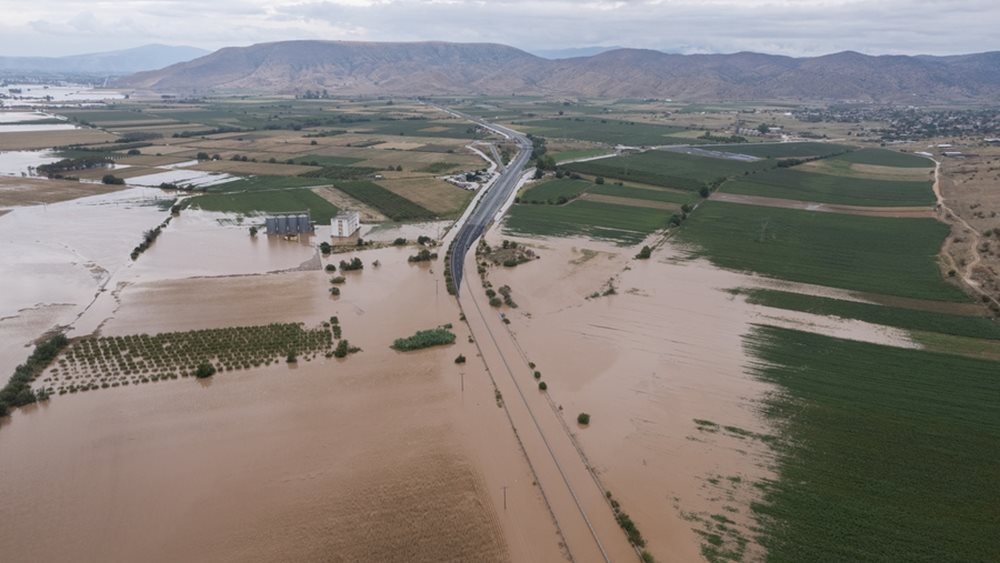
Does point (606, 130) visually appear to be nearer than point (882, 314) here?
No

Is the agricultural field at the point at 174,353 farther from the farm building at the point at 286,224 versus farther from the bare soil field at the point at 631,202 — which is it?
the bare soil field at the point at 631,202

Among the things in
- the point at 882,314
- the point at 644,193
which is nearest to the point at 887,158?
the point at 644,193

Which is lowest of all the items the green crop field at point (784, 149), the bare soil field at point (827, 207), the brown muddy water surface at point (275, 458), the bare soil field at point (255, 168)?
the brown muddy water surface at point (275, 458)

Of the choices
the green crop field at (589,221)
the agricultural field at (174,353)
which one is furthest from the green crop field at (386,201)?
the agricultural field at (174,353)

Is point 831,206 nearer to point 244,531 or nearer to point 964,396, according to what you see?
point 964,396

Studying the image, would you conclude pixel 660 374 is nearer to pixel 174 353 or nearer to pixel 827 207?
pixel 174 353

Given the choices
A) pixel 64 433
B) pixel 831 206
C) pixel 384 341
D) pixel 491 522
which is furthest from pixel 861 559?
pixel 831 206
